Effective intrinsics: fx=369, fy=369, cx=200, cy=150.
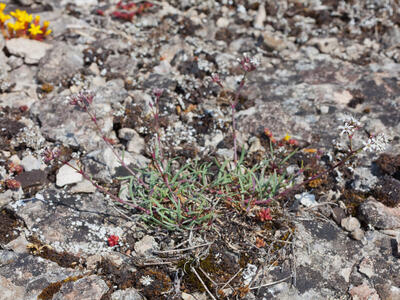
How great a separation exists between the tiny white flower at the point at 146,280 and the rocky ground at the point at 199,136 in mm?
17

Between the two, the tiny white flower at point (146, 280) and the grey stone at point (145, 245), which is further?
the grey stone at point (145, 245)

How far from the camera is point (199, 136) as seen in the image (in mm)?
6090

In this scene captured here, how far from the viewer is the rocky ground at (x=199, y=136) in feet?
14.2

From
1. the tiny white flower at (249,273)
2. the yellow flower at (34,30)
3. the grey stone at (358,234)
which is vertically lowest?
the tiny white flower at (249,273)

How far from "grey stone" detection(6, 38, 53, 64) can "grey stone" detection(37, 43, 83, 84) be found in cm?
21

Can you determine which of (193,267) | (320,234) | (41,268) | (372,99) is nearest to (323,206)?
(320,234)

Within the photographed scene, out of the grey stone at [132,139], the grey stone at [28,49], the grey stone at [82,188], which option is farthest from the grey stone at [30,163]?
the grey stone at [28,49]

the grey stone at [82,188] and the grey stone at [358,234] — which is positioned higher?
the grey stone at [358,234]

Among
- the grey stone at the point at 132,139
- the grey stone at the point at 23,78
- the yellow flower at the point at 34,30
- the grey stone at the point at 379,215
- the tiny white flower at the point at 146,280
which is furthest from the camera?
the yellow flower at the point at 34,30

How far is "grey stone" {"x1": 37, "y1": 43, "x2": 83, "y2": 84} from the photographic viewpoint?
22.5 ft

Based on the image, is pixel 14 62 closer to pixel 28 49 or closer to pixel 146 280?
pixel 28 49

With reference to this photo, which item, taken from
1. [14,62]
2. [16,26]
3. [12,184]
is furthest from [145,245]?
[16,26]

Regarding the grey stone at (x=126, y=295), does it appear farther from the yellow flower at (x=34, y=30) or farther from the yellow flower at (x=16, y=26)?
the yellow flower at (x=16, y=26)

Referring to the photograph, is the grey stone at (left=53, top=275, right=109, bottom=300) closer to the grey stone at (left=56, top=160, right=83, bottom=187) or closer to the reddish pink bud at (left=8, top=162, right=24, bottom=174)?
the grey stone at (left=56, top=160, right=83, bottom=187)
